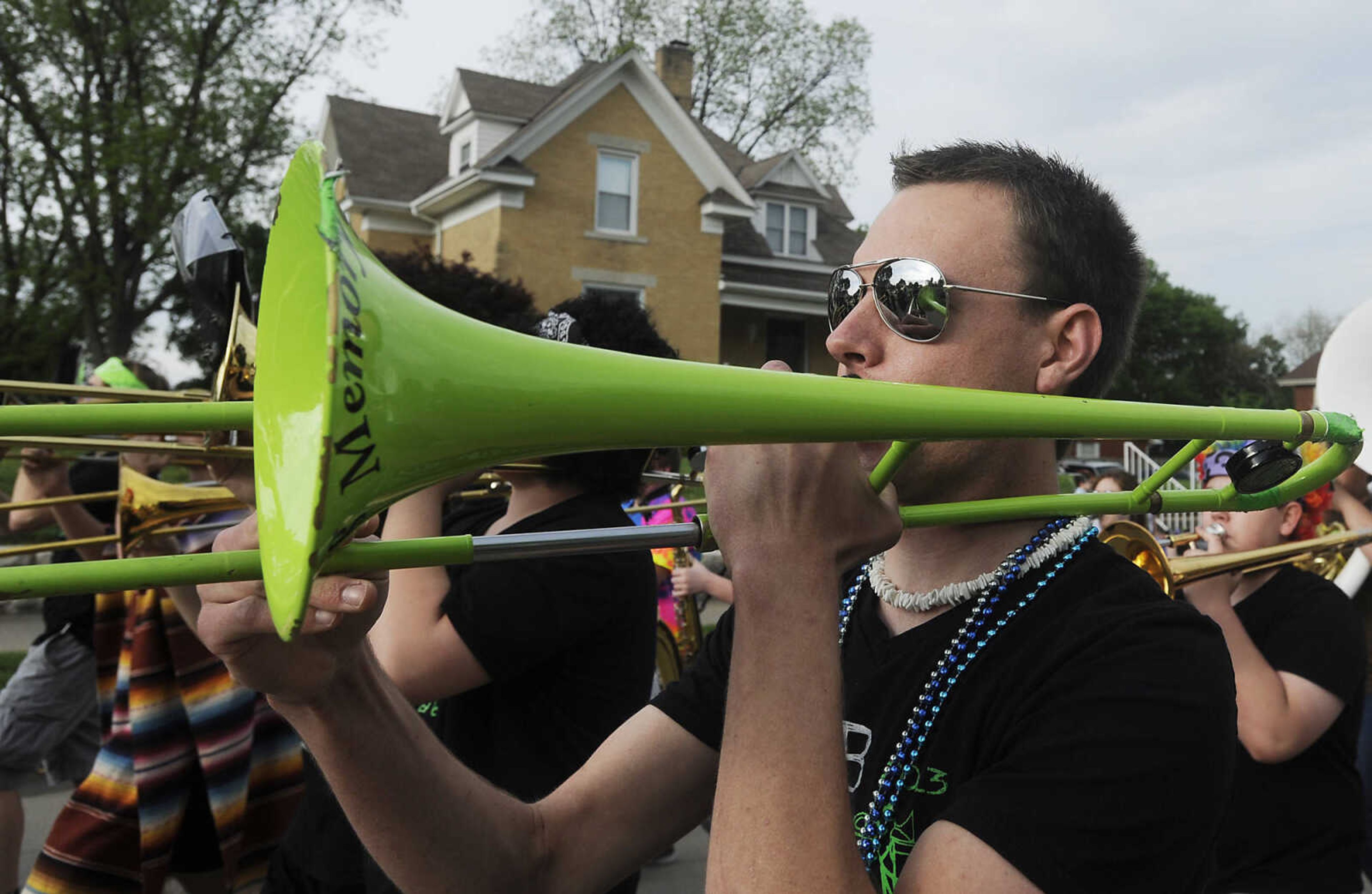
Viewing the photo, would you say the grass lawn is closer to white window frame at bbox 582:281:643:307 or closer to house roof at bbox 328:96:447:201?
white window frame at bbox 582:281:643:307

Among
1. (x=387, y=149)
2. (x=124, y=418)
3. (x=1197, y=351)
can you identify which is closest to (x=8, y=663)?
(x=124, y=418)

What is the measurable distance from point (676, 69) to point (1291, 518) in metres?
21.6

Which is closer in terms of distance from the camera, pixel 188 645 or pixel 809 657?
pixel 809 657

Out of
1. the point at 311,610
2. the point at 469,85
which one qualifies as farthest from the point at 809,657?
the point at 469,85

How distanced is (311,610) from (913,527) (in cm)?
73

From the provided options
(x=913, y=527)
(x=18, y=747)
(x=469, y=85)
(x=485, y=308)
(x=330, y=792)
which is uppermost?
(x=469, y=85)

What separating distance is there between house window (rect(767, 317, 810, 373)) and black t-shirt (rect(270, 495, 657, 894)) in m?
20.6

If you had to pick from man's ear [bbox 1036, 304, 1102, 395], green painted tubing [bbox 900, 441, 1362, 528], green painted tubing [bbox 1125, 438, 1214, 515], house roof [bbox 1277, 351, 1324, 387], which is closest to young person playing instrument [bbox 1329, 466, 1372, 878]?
green painted tubing [bbox 900, 441, 1362, 528]

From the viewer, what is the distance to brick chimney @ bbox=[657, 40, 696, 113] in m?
22.6

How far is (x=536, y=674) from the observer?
85.3 inches

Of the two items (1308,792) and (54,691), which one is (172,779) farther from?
(1308,792)

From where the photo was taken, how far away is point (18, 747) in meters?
3.57

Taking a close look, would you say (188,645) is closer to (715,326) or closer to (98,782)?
(98,782)

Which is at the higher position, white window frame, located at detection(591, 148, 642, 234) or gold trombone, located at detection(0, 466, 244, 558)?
white window frame, located at detection(591, 148, 642, 234)
